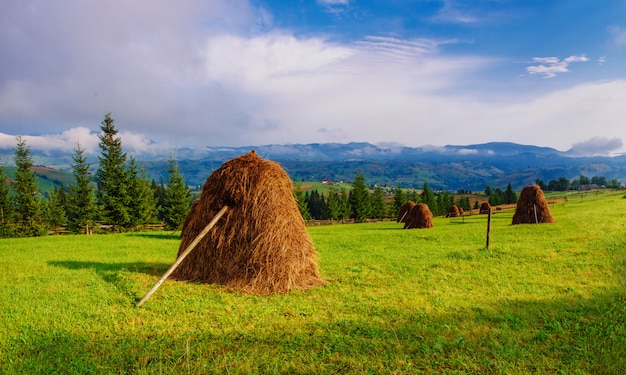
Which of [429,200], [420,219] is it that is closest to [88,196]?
[420,219]

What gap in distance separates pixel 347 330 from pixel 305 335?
872 millimetres

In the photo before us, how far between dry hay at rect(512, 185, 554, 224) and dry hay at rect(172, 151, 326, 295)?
26905mm

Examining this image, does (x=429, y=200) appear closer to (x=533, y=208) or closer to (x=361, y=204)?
(x=361, y=204)

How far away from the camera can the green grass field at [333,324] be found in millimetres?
5488

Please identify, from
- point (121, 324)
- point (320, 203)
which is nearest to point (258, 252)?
point (121, 324)

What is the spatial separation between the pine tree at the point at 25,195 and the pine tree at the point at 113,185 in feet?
24.7

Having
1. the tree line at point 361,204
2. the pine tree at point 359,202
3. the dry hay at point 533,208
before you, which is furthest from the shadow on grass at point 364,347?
the pine tree at point 359,202

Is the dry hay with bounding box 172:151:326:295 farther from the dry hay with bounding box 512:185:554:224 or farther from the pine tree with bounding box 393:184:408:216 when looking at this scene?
the pine tree with bounding box 393:184:408:216

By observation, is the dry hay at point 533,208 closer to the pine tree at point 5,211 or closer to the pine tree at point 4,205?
Answer: the pine tree at point 5,211

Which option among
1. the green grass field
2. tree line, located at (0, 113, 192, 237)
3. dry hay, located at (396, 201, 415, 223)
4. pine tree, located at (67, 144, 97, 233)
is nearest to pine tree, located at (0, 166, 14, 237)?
tree line, located at (0, 113, 192, 237)

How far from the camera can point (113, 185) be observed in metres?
42.8

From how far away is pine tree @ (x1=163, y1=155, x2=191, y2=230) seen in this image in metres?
46.1

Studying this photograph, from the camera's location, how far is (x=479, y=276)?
11.7 m

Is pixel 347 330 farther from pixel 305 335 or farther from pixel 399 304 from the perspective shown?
pixel 399 304
